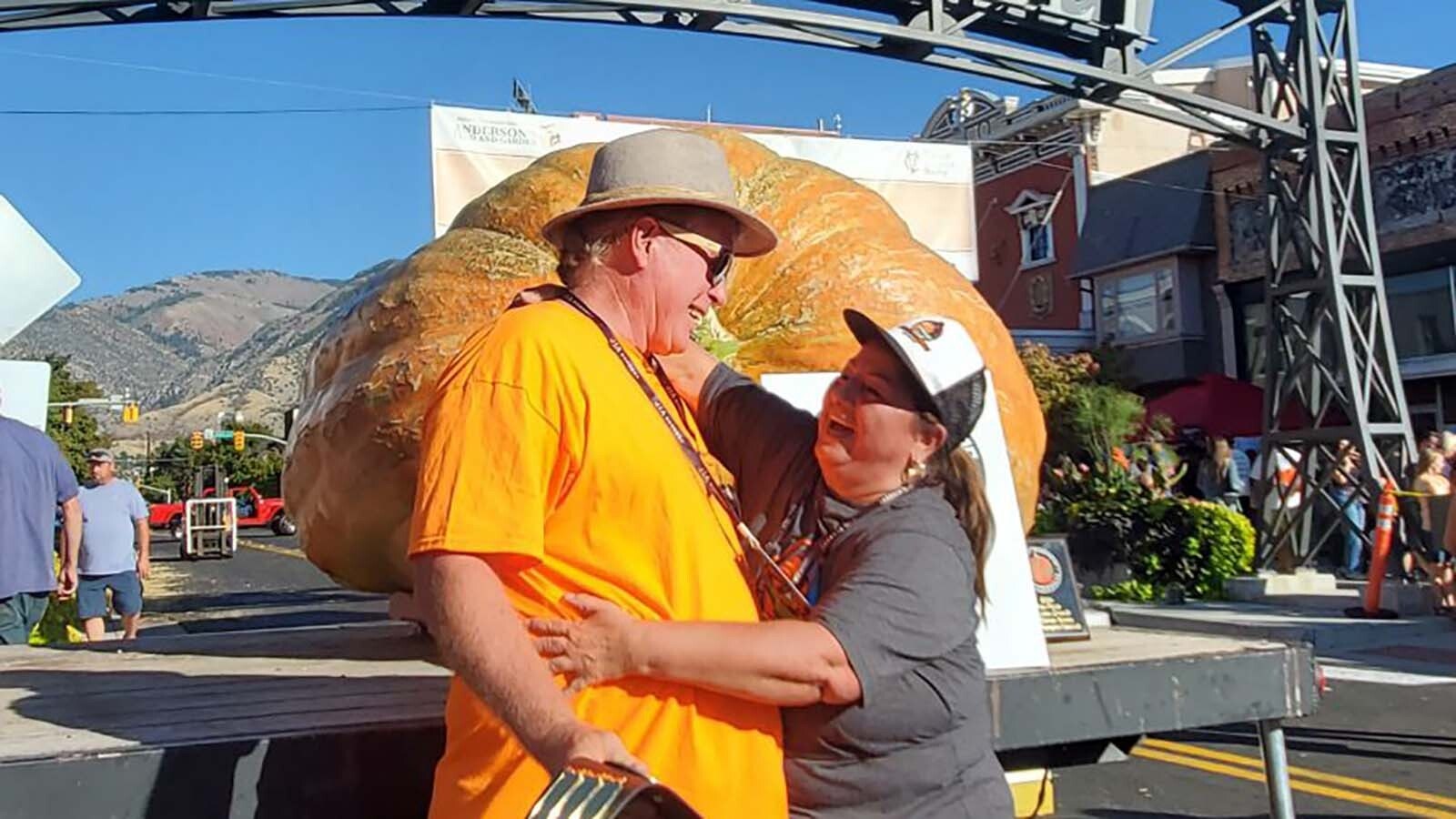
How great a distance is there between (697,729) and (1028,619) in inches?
49.7

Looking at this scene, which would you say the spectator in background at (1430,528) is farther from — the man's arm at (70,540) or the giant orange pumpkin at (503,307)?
the man's arm at (70,540)

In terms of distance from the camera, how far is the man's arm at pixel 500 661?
1.49 meters

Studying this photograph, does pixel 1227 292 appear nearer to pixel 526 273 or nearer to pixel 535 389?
pixel 526 273

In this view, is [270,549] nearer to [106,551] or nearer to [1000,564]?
[106,551]

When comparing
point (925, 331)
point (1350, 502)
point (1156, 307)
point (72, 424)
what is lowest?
point (1350, 502)

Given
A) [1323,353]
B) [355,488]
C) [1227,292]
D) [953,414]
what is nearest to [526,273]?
[355,488]

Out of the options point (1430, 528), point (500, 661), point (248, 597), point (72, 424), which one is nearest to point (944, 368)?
point (500, 661)

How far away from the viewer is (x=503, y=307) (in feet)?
12.0

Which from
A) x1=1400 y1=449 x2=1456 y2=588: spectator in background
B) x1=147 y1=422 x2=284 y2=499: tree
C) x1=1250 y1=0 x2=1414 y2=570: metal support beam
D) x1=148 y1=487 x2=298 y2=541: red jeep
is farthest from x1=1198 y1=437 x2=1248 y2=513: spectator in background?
x1=147 y1=422 x2=284 y2=499: tree

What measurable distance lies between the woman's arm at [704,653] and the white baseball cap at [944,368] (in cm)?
43

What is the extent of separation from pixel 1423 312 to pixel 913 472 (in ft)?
70.2

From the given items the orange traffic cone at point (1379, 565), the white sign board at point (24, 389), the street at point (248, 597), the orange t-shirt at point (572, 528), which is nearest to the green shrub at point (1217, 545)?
the orange traffic cone at point (1379, 565)

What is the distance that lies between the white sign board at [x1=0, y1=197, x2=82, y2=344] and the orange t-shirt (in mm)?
6394

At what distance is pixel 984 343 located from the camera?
154 inches
